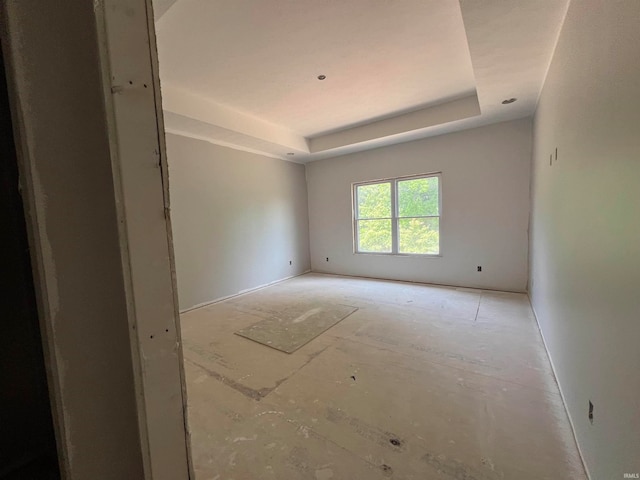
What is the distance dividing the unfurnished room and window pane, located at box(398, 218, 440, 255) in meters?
0.04

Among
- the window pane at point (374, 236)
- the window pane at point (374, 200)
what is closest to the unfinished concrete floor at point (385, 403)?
the window pane at point (374, 236)

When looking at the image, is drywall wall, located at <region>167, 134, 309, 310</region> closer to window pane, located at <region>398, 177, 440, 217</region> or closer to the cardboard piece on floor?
the cardboard piece on floor

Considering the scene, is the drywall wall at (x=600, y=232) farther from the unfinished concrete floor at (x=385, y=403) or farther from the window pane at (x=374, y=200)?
the window pane at (x=374, y=200)

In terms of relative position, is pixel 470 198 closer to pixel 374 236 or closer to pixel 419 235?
pixel 419 235

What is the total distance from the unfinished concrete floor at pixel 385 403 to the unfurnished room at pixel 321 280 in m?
0.02

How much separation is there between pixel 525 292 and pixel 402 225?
217 centimetres

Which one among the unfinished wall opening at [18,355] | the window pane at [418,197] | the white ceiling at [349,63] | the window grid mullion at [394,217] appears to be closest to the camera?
the unfinished wall opening at [18,355]

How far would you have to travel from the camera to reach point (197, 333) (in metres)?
3.15

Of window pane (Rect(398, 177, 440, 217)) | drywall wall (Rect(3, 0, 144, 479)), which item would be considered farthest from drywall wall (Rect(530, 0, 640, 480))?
window pane (Rect(398, 177, 440, 217))

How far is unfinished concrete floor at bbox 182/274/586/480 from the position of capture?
1412 mm

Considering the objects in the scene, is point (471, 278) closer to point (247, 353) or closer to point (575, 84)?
point (575, 84)

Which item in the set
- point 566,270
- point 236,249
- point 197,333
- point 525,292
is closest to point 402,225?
point 525,292

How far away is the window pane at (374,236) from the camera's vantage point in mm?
5383

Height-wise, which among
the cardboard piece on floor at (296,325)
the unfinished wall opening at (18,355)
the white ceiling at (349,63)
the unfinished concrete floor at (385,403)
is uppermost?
the white ceiling at (349,63)
